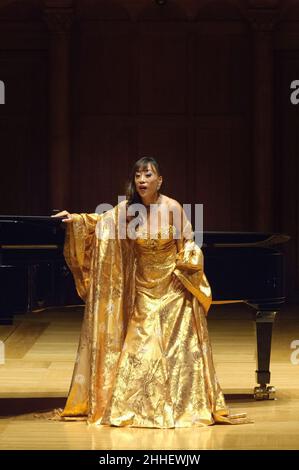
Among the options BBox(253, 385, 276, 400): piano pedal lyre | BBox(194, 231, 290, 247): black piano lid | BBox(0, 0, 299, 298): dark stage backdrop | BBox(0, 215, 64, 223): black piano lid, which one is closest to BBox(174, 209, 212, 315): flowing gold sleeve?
BBox(194, 231, 290, 247): black piano lid

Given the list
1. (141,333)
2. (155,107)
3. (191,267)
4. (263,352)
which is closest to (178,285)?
(191,267)

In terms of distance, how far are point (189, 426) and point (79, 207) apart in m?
5.08

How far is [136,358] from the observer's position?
4859mm

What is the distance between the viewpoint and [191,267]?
4.87 meters

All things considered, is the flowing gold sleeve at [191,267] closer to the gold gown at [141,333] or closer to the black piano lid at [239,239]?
the gold gown at [141,333]

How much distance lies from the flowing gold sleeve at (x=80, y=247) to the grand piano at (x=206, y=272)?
7 centimetres

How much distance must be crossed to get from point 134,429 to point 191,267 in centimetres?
76

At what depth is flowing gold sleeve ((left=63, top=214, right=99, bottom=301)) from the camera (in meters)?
5.00

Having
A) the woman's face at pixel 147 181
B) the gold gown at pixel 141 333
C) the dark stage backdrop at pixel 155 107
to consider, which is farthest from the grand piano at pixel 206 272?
the dark stage backdrop at pixel 155 107

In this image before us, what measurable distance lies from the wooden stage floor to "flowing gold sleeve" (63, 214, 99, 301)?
0.66m

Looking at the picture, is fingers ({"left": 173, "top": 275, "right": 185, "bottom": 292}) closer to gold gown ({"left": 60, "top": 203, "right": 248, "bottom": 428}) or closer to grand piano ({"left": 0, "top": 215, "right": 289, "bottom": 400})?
gold gown ({"left": 60, "top": 203, "right": 248, "bottom": 428})

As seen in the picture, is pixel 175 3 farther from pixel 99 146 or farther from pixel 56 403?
pixel 56 403

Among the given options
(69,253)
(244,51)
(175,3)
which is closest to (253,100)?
(244,51)

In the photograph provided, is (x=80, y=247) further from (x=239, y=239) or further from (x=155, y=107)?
(x=155, y=107)
